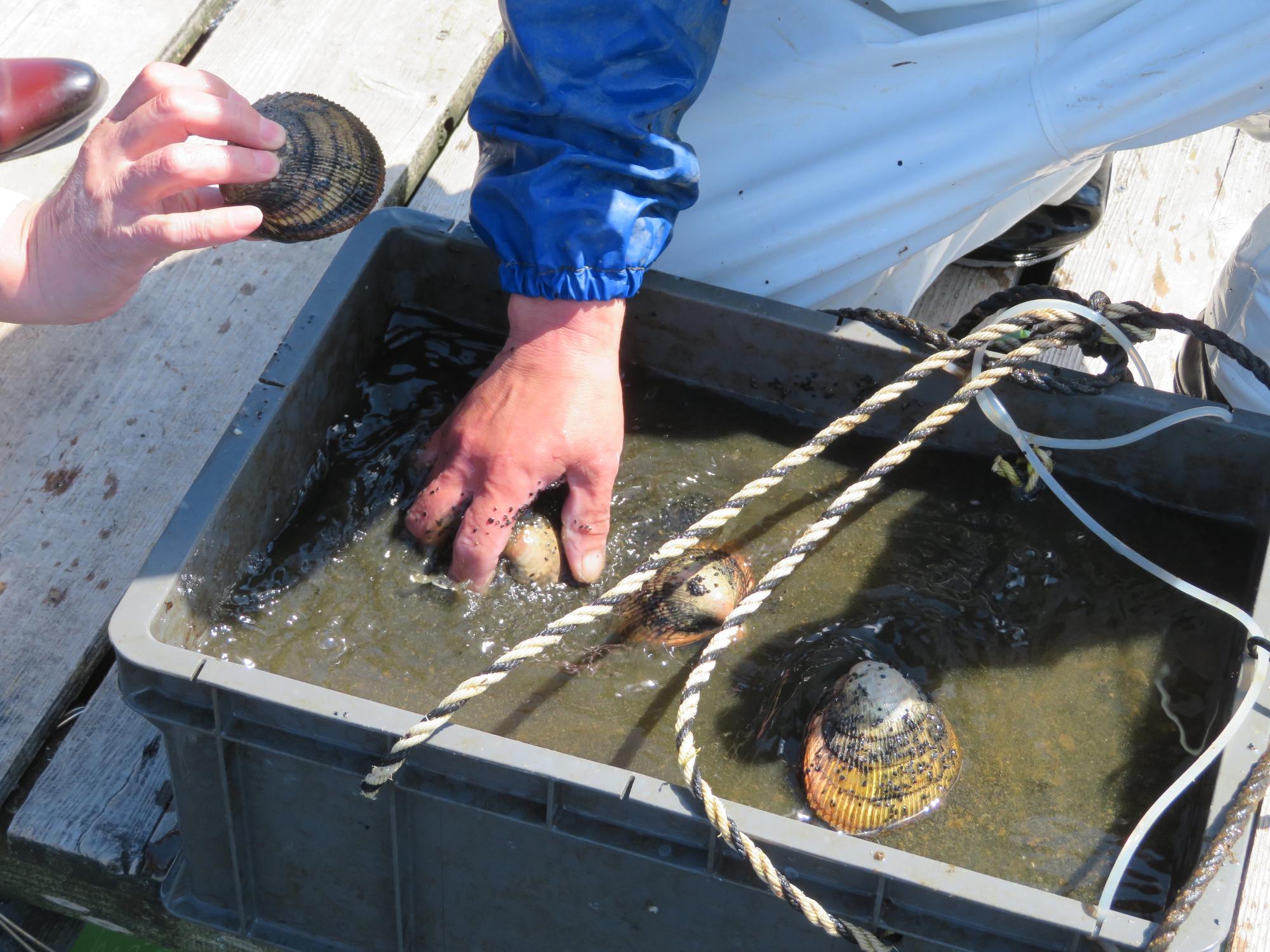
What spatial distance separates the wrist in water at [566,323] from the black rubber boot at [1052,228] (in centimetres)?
105

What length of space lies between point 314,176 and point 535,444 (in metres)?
0.57

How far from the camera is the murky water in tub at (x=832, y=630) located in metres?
1.56

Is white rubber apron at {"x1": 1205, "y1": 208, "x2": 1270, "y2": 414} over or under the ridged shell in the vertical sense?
under

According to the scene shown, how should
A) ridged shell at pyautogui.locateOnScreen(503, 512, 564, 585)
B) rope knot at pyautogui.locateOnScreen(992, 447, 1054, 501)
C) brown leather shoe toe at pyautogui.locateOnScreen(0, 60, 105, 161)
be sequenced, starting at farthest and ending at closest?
brown leather shoe toe at pyautogui.locateOnScreen(0, 60, 105, 161), rope knot at pyautogui.locateOnScreen(992, 447, 1054, 501), ridged shell at pyautogui.locateOnScreen(503, 512, 564, 585)

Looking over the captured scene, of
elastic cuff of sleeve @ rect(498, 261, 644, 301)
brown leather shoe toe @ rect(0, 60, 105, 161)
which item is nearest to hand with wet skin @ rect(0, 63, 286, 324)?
elastic cuff of sleeve @ rect(498, 261, 644, 301)

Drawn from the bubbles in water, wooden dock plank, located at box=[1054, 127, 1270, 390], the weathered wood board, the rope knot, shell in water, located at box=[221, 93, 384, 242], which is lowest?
the weathered wood board

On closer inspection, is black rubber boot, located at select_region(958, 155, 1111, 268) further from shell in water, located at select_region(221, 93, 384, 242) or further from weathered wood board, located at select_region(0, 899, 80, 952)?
weathered wood board, located at select_region(0, 899, 80, 952)

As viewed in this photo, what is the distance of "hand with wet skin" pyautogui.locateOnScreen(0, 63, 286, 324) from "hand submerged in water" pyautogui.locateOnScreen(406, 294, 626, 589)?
0.44 meters

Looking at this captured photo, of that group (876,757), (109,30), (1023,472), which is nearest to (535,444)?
(876,757)

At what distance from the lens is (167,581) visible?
4.66 feet

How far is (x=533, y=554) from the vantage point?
5.72 feet

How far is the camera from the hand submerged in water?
5.64ft

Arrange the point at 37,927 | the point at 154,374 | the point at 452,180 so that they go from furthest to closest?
the point at 452,180 → the point at 154,374 → the point at 37,927

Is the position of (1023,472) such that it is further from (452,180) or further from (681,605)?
(452,180)
